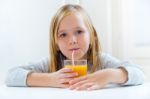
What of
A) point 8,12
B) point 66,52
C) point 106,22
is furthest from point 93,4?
point 66,52

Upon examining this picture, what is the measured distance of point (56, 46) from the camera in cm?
137

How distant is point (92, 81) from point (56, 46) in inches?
17.2

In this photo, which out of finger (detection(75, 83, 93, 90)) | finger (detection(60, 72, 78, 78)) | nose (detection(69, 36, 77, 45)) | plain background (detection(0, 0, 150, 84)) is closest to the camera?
finger (detection(75, 83, 93, 90))

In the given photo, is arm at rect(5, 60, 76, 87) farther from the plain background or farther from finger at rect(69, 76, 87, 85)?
the plain background

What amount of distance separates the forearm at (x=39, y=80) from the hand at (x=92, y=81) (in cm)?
10

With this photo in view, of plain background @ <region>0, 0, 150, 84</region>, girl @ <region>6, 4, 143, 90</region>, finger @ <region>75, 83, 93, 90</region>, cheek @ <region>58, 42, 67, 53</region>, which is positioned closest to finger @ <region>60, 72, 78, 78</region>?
girl @ <region>6, 4, 143, 90</region>

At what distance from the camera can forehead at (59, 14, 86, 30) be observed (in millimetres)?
1235

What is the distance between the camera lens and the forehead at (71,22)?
1.24 meters

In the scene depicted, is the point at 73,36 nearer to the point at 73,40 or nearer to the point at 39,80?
the point at 73,40

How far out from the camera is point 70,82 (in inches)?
39.8

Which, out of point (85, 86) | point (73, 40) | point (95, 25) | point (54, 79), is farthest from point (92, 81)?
point (95, 25)

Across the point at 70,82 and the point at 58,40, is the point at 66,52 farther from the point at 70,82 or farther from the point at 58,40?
the point at 70,82

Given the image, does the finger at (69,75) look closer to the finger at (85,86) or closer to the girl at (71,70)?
the girl at (71,70)

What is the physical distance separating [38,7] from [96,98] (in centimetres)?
115
